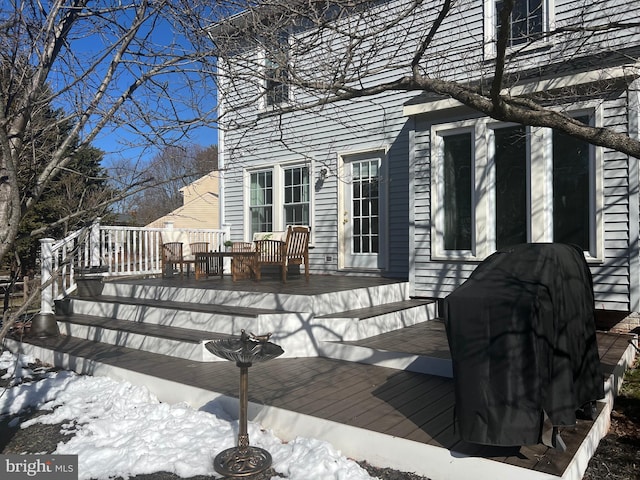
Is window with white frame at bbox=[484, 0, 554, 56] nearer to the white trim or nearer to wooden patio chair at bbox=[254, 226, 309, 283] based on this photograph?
the white trim

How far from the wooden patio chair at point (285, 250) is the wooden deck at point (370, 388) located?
2.03 metres

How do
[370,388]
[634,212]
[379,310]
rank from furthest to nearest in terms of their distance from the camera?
[379,310] < [634,212] < [370,388]

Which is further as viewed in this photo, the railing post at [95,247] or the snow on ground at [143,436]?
the railing post at [95,247]

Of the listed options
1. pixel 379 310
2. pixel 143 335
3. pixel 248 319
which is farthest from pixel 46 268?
pixel 379 310

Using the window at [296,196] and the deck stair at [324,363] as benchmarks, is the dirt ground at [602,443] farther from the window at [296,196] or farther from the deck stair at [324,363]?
the window at [296,196]

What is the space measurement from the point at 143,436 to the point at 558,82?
5.31 meters

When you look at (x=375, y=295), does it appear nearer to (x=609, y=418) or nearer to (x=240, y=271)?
(x=240, y=271)

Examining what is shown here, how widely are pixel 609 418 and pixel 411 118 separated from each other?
4.33 meters

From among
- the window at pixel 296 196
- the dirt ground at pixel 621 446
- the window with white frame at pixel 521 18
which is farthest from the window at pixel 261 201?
the dirt ground at pixel 621 446

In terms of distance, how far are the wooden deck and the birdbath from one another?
484mm

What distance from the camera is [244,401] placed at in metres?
2.90

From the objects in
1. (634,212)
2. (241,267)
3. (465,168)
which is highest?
(465,168)

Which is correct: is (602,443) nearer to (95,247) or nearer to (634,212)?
(634,212)

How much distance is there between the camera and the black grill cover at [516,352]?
7.83 ft
